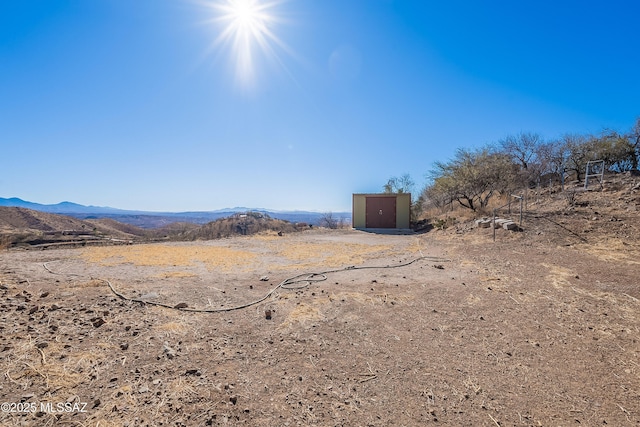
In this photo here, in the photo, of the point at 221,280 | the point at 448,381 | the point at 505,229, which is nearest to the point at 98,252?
the point at 221,280

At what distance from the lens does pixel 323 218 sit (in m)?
27.0

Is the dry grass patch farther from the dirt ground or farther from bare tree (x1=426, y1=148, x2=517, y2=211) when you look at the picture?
bare tree (x1=426, y1=148, x2=517, y2=211)

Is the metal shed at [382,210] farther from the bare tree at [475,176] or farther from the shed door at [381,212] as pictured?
the bare tree at [475,176]

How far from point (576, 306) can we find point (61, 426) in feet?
18.7

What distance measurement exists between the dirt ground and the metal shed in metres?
11.8

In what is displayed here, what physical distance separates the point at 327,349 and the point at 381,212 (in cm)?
1567

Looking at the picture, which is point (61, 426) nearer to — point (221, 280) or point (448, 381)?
point (448, 381)

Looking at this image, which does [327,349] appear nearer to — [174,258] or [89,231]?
[174,258]

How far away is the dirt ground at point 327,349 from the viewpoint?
196 centimetres

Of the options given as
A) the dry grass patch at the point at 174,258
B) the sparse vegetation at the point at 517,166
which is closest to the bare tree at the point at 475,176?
the sparse vegetation at the point at 517,166

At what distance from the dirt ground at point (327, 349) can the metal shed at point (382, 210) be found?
11821mm

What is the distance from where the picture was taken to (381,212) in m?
17.9

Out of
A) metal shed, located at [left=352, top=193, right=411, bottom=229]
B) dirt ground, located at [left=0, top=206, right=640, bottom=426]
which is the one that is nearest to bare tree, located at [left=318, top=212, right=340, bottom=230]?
metal shed, located at [left=352, top=193, right=411, bottom=229]

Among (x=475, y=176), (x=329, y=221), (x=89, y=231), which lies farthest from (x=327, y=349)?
(x=329, y=221)
